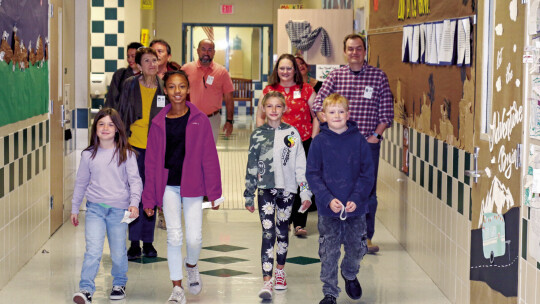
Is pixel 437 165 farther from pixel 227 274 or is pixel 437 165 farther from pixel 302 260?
pixel 227 274

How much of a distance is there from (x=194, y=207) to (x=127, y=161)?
458 millimetres

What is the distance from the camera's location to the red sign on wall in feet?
66.8

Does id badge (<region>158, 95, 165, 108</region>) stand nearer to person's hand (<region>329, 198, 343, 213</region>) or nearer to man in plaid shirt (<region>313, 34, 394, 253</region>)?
man in plaid shirt (<region>313, 34, 394, 253</region>)

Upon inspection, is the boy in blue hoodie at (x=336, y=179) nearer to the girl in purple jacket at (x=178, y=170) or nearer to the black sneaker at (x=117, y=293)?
the girl in purple jacket at (x=178, y=170)

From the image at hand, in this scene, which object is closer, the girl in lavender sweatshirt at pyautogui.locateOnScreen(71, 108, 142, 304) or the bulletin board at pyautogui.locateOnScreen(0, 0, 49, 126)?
the girl in lavender sweatshirt at pyautogui.locateOnScreen(71, 108, 142, 304)

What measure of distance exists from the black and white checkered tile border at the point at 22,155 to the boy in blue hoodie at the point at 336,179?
1.83 meters

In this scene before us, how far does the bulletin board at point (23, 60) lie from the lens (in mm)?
5359

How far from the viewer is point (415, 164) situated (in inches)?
252

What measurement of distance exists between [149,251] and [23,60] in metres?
1.59

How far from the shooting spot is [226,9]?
20391 millimetres

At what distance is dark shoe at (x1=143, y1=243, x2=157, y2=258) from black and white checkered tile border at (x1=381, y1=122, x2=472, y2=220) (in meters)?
1.93

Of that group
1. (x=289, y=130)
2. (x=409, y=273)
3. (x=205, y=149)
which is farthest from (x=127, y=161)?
(x=409, y=273)

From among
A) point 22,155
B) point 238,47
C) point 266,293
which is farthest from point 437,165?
point 238,47

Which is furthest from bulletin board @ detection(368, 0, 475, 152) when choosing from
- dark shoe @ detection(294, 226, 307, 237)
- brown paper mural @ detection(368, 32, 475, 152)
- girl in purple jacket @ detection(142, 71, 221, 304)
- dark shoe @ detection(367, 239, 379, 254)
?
girl in purple jacket @ detection(142, 71, 221, 304)
